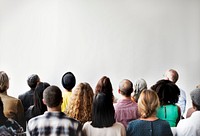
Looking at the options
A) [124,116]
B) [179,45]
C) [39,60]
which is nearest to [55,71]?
[39,60]

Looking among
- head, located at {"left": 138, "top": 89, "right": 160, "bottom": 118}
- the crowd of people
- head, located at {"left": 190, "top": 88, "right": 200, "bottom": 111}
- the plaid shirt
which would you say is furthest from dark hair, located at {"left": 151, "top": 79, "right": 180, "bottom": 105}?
the plaid shirt

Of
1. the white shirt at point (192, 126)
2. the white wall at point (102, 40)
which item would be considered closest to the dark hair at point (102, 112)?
the white shirt at point (192, 126)

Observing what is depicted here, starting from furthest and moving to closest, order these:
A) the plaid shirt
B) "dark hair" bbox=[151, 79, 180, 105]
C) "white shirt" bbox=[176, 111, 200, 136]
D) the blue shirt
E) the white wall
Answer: the white wall, "dark hair" bbox=[151, 79, 180, 105], "white shirt" bbox=[176, 111, 200, 136], the blue shirt, the plaid shirt

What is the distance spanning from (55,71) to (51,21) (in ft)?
3.06

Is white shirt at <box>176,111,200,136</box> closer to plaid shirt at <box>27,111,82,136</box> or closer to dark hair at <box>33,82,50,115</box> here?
plaid shirt at <box>27,111,82,136</box>

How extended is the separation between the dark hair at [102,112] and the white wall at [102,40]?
357 cm

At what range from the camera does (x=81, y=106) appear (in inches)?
118

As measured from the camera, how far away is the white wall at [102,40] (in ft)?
20.2

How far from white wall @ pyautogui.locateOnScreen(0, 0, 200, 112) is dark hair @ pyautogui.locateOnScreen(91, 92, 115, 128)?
3572mm

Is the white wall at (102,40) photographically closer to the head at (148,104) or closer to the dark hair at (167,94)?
the dark hair at (167,94)

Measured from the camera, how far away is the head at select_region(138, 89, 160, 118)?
2.64 m

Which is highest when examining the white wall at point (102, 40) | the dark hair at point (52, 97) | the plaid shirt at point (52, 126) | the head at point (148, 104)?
the white wall at point (102, 40)

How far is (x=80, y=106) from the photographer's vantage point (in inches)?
118

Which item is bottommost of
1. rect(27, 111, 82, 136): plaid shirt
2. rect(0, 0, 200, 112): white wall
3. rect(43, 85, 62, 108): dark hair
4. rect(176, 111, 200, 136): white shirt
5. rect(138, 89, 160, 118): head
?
rect(176, 111, 200, 136): white shirt
